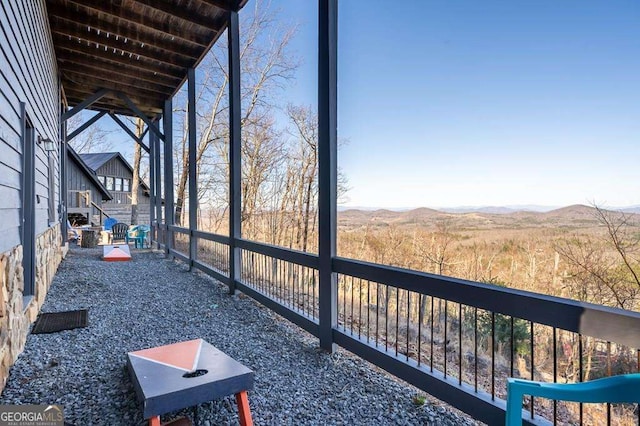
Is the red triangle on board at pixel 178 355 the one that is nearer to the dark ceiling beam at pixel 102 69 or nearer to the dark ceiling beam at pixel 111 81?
the dark ceiling beam at pixel 102 69

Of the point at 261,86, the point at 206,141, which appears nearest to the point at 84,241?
the point at 206,141

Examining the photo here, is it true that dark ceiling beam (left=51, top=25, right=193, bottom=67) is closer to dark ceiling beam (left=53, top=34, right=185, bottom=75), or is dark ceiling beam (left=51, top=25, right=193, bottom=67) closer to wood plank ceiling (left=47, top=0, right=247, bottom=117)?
wood plank ceiling (left=47, top=0, right=247, bottom=117)

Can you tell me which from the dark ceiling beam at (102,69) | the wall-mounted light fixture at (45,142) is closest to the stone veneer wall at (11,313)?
the wall-mounted light fixture at (45,142)

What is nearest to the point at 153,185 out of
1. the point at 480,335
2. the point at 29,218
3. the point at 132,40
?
the point at 132,40

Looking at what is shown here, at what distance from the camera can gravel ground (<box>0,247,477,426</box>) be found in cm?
226

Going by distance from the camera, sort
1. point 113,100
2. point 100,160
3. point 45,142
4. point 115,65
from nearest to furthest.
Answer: point 45,142, point 115,65, point 113,100, point 100,160

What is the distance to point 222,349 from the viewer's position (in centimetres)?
332

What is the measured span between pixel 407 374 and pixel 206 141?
38.9 ft

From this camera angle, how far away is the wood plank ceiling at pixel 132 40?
18.0 feet

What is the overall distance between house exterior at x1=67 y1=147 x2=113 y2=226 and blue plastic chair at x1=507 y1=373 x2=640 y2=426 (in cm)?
1614

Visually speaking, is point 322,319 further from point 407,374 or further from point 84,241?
point 84,241

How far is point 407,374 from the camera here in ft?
8.29

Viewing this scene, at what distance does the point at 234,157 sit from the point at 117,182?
62.1 feet

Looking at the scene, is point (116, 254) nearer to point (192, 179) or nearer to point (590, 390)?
point (192, 179)
